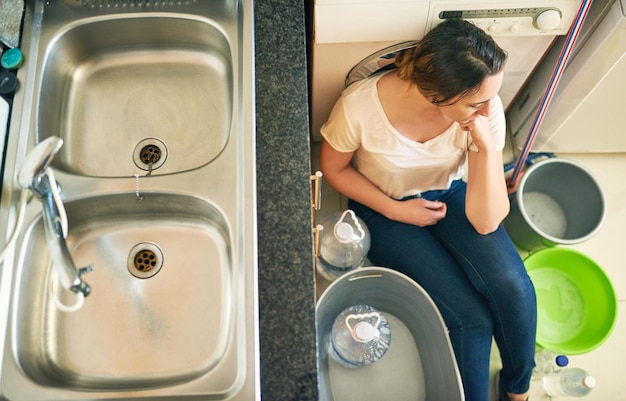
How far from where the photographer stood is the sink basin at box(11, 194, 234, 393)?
35.9 inches

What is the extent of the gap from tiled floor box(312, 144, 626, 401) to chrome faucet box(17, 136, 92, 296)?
0.99 metres

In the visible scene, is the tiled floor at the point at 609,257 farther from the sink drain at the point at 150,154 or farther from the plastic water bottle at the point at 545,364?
the sink drain at the point at 150,154

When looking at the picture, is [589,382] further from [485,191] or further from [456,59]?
[456,59]

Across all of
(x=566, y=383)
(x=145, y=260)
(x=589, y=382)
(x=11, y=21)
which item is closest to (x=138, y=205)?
(x=145, y=260)

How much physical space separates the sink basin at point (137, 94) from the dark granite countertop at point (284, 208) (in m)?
0.11

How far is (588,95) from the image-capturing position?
1.47 meters

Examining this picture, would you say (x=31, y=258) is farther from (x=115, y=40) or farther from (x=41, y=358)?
(x=115, y=40)

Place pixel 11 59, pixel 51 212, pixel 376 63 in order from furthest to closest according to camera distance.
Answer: pixel 376 63 < pixel 11 59 < pixel 51 212

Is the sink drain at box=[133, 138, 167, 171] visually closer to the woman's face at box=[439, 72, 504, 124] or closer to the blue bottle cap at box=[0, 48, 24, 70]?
the blue bottle cap at box=[0, 48, 24, 70]

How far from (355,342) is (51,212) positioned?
94 cm

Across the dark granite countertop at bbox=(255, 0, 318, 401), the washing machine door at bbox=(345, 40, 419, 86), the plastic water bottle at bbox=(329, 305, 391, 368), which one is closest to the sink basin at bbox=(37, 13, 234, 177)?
the dark granite countertop at bbox=(255, 0, 318, 401)

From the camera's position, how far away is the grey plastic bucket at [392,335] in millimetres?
1387

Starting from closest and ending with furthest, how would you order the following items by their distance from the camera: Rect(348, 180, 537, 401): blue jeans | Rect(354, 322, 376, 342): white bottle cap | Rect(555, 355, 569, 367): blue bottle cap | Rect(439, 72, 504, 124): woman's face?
Rect(439, 72, 504, 124): woman's face, Rect(354, 322, 376, 342): white bottle cap, Rect(348, 180, 537, 401): blue jeans, Rect(555, 355, 569, 367): blue bottle cap

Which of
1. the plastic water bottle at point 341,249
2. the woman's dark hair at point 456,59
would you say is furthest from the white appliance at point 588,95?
the plastic water bottle at point 341,249
